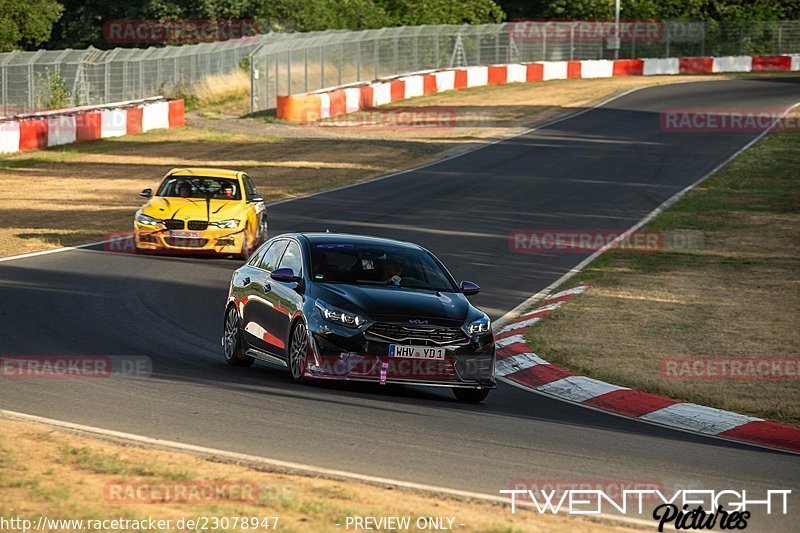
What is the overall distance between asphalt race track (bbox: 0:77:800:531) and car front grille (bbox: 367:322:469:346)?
1.85 feet

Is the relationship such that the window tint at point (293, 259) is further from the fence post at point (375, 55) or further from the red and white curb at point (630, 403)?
the fence post at point (375, 55)

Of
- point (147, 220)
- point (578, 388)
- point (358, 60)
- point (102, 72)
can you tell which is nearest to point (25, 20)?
point (358, 60)

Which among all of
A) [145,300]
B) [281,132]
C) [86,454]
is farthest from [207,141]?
[86,454]

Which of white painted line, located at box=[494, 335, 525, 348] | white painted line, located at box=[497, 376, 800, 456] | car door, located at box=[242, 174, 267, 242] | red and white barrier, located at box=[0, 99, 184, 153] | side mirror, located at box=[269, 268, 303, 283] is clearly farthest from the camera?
red and white barrier, located at box=[0, 99, 184, 153]

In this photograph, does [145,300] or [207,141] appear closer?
[145,300]

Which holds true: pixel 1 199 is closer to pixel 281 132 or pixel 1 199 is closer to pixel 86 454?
pixel 281 132

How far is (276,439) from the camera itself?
32.3ft

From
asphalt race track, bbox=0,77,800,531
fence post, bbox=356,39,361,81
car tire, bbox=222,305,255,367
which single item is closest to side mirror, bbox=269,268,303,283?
asphalt race track, bbox=0,77,800,531

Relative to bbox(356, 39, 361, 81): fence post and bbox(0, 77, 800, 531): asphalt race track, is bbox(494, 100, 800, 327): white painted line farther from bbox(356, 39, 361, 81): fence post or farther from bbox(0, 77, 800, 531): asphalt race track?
bbox(356, 39, 361, 81): fence post

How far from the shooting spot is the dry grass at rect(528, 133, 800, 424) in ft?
45.0

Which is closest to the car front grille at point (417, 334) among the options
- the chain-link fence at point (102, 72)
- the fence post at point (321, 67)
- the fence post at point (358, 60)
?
the chain-link fence at point (102, 72)

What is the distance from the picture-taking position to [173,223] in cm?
2206

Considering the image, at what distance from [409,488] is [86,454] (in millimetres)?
2127

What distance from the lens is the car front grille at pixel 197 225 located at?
22.0 metres
